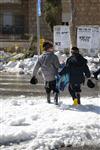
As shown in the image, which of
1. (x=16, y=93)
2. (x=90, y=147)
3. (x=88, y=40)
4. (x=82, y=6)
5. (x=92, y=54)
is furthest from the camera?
Result: (x=82, y=6)

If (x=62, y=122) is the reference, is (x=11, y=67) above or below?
below

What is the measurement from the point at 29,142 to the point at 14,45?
34.9 metres

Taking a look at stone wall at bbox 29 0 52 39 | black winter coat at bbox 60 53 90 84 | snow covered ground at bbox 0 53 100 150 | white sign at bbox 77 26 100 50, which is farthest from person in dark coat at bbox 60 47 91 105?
stone wall at bbox 29 0 52 39

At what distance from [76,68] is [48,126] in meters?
2.88

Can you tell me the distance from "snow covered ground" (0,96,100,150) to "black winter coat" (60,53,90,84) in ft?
2.17

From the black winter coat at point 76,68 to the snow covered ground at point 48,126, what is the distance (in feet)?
2.17

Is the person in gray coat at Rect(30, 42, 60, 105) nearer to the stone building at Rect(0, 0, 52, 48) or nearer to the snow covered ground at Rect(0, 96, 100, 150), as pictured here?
the snow covered ground at Rect(0, 96, 100, 150)

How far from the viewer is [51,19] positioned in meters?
43.8

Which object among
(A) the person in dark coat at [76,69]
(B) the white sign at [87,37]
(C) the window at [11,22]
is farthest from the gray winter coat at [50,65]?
(C) the window at [11,22]

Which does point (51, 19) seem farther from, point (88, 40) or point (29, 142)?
point (29, 142)

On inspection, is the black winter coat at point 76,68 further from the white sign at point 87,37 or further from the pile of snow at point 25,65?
the white sign at point 87,37

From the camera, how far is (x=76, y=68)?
1181 centimetres

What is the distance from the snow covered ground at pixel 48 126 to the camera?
27.1ft

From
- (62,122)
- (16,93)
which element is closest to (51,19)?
(16,93)
